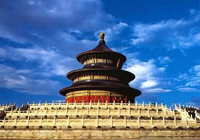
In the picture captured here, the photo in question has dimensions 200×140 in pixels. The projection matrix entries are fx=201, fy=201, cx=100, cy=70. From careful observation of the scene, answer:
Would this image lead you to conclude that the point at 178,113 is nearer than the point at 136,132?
No

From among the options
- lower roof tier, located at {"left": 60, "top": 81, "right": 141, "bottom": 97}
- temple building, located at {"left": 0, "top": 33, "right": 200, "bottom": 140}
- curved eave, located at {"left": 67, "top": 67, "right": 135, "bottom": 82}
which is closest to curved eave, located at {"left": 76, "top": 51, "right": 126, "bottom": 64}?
curved eave, located at {"left": 67, "top": 67, "right": 135, "bottom": 82}

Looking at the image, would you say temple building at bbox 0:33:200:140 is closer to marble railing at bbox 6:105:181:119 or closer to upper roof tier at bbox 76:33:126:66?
marble railing at bbox 6:105:181:119

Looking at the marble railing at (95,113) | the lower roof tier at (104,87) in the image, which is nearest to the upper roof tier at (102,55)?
the lower roof tier at (104,87)

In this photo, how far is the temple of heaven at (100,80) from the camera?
39.0 m

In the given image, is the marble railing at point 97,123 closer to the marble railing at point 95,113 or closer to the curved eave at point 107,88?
the marble railing at point 95,113

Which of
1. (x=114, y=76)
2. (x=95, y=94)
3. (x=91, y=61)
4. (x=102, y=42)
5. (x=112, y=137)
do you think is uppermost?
(x=102, y=42)

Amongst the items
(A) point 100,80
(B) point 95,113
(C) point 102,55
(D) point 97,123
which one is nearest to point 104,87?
(A) point 100,80

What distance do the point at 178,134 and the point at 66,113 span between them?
14039 millimetres

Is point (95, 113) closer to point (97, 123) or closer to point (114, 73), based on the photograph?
point (97, 123)

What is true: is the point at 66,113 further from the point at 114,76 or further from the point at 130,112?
the point at 114,76

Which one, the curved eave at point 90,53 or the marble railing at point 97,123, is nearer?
the marble railing at point 97,123

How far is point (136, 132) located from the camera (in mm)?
22594

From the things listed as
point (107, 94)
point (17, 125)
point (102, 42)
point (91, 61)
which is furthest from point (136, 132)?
point (102, 42)

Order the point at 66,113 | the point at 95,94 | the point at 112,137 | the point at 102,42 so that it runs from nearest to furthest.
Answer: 1. the point at 112,137
2. the point at 66,113
3. the point at 95,94
4. the point at 102,42
